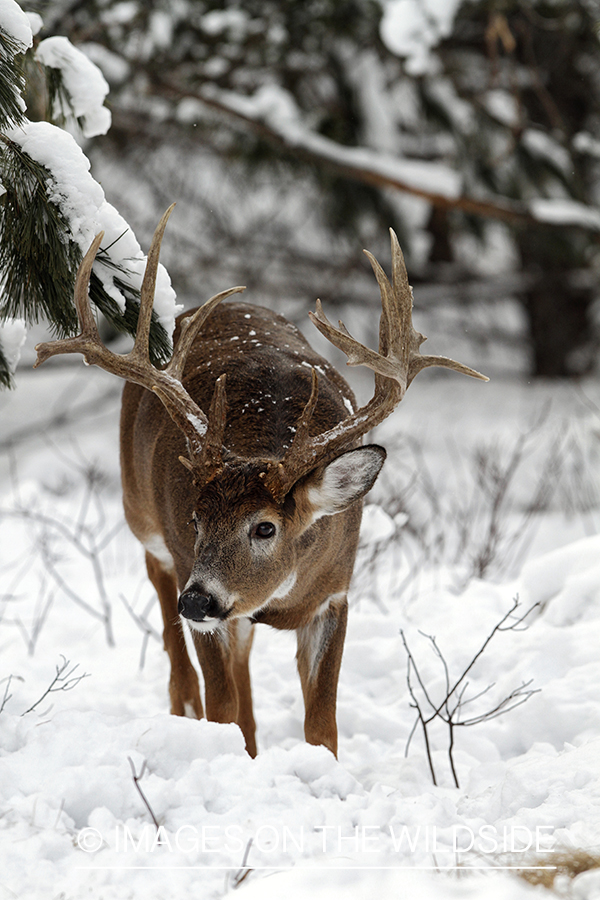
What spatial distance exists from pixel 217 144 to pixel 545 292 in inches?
227

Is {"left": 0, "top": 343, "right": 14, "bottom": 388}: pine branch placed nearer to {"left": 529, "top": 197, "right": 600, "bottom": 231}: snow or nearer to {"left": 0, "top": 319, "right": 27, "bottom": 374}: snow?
{"left": 0, "top": 319, "right": 27, "bottom": 374}: snow

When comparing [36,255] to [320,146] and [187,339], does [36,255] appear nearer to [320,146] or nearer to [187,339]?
[187,339]

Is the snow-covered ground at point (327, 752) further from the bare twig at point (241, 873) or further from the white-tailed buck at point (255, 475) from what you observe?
the white-tailed buck at point (255, 475)

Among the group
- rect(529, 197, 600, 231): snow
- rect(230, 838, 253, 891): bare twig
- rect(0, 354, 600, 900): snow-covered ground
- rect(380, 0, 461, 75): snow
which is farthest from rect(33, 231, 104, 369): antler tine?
rect(529, 197, 600, 231): snow

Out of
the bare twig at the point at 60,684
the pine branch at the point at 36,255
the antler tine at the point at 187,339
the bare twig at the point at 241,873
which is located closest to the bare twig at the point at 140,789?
the bare twig at the point at 241,873

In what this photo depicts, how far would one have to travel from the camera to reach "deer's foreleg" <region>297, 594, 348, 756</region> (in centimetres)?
376

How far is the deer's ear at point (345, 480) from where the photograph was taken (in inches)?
134

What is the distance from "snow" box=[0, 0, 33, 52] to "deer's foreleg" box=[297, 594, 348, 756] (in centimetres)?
236

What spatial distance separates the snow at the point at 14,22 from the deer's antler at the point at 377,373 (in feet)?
4.29

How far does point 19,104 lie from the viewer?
305 centimetres

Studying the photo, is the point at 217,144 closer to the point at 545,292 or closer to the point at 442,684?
the point at 545,292

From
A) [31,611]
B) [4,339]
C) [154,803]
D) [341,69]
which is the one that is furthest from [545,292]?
[154,803]

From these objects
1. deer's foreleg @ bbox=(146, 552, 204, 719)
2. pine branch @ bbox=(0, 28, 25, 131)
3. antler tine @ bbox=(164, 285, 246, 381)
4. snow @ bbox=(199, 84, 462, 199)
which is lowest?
deer's foreleg @ bbox=(146, 552, 204, 719)

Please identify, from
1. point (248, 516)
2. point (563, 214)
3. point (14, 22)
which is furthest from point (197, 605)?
point (563, 214)
